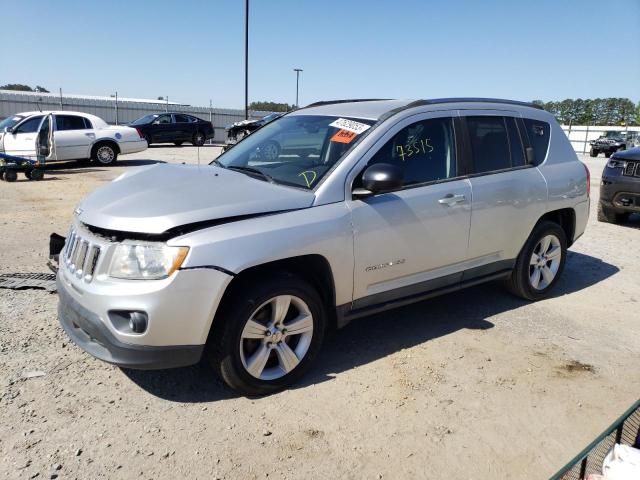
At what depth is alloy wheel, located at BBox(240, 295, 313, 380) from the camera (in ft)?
10.1

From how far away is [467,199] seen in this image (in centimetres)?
399

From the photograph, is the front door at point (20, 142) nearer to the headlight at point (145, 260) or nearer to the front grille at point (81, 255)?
the front grille at point (81, 255)

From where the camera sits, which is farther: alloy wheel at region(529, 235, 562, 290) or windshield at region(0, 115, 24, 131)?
windshield at region(0, 115, 24, 131)

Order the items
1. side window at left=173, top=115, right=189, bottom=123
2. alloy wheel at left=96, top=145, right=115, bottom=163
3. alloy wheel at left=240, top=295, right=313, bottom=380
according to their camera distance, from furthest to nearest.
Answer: side window at left=173, top=115, right=189, bottom=123 < alloy wheel at left=96, top=145, right=115, bottom=163 < alloy wheel at left=240, top=295, right=313, bottom=380

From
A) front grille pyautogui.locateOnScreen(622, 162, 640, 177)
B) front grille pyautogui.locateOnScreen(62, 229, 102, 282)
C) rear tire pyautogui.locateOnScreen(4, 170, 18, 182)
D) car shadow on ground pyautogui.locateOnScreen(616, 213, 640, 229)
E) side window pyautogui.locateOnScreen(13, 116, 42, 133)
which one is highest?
side window pyautogui.locateOnScreen(13, 116, 42, 133)

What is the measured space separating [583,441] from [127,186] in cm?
315

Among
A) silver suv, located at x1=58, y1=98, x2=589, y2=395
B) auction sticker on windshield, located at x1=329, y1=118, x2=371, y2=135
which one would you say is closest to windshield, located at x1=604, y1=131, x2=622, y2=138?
silver suv, located at x1=58, y1=98, x2=589, y2=395

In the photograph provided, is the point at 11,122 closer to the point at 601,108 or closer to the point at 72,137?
the point at 72,137

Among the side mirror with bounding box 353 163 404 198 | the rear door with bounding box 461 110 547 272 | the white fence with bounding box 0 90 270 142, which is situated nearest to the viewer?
the side mirror with bounding box 353 163 404 198

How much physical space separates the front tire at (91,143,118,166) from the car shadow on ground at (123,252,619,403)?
39.9 feet

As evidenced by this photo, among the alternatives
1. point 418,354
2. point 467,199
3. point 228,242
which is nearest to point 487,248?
point 467,199

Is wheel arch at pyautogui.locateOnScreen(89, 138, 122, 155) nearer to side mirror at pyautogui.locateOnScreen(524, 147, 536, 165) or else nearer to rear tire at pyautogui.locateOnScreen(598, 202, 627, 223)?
rear tire at pyautogui.locateOnScreen(598, 202, 627, 223)

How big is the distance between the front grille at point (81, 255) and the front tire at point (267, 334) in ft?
2.49

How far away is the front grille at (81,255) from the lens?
2.90 metres
